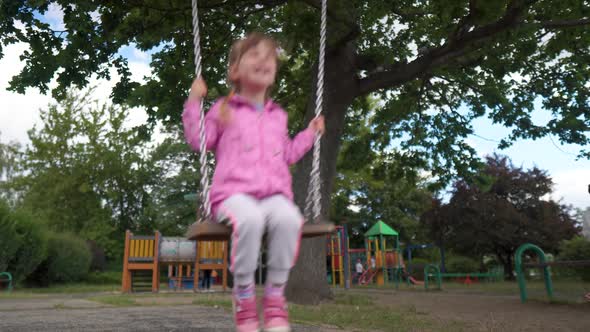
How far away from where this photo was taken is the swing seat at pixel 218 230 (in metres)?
2.25

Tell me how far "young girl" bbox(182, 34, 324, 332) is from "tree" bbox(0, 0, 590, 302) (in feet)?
7.73

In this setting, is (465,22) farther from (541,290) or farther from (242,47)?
(541,290)

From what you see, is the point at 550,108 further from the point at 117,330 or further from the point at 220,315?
the point at 117,330

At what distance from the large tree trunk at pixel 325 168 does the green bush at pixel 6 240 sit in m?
10.4

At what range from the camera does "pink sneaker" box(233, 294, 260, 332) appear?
223cm

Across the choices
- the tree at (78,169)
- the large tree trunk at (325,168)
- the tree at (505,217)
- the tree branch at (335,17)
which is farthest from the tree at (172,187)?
the tree branch at (335,17)

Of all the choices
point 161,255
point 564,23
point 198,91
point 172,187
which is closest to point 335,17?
point 564,23

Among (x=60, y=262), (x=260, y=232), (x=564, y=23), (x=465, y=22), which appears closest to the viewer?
(x=260, y=232)

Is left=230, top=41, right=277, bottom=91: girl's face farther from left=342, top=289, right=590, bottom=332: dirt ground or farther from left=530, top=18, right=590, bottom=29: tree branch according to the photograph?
left=530, top=18, right=590, bottom=29: tree branch

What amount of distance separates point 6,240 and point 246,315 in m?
14.9

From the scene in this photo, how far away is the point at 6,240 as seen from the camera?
14.4 meters

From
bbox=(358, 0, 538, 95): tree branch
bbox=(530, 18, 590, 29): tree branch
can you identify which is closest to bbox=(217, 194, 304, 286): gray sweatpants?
bbox=(358, 0, 538, 95): tree branch

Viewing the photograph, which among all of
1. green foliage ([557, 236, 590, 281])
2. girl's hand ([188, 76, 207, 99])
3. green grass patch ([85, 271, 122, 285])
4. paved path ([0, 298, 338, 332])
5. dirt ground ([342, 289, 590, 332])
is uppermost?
girl's hand ([188, 76, 207, 99])

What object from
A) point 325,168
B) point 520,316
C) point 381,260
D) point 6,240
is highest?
point 325,168
